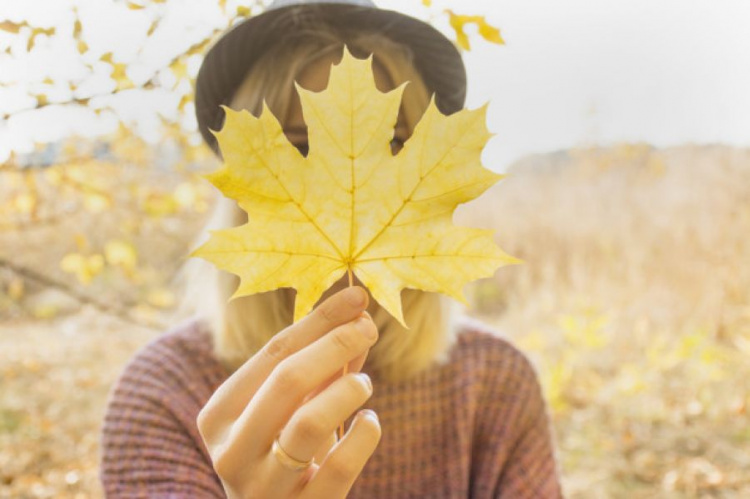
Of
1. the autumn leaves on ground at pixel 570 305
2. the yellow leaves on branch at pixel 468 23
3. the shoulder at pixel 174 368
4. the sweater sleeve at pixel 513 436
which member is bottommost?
the autumn leaves on ground at pixel 570 305

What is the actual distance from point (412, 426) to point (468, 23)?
89 cm

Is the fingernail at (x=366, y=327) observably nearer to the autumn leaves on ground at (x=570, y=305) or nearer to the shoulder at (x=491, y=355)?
the shoulder at (x=491, y=355)

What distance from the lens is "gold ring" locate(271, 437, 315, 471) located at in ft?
1.86

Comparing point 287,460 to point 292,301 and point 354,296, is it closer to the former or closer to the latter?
point 354,296

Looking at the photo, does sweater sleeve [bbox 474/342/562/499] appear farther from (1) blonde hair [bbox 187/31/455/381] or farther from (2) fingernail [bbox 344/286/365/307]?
(2) fingernail [bbox 344/286/365/307]

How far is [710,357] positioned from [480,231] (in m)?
3.19

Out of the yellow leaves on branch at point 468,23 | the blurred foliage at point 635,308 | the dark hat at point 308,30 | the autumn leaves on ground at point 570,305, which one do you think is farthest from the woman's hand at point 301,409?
the blurred foliage at point 635,308

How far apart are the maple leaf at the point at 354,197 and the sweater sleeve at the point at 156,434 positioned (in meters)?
Result: 0.72

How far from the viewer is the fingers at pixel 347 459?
0.57 m

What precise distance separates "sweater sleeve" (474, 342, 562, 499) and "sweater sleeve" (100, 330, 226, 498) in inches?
23.5

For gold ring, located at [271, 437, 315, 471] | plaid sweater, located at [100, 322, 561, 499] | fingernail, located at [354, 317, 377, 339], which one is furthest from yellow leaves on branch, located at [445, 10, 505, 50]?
plaid sweater, located at [100, 322, 561, 499]

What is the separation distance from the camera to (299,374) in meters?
0.54

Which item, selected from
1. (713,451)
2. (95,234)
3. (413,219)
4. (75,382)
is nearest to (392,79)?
(413,219)

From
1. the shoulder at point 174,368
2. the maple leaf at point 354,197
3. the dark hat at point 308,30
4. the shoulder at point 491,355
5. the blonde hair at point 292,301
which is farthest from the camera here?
the shoulder at point 491,355
